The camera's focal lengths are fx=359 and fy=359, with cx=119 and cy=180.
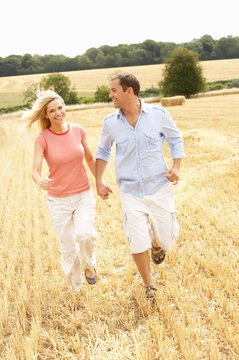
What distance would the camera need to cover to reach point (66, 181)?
3434 mm

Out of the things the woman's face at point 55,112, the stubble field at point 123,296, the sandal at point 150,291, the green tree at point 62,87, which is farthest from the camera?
the green tree at point 62,87

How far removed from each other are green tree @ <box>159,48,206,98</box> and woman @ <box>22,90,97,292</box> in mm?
38242

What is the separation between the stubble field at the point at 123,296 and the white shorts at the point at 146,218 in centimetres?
50

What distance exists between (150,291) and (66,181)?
1.28 metres

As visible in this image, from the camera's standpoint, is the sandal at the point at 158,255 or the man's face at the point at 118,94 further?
the sandal at the point at 158,255

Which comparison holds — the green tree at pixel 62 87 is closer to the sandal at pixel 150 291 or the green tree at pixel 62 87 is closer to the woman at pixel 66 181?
the woman at pixel 66 181

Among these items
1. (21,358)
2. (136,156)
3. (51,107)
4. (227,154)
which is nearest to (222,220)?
(136,156)

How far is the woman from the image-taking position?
3.38m

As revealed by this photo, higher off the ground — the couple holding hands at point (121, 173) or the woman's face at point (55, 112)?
the woman's face at point (55, 112)

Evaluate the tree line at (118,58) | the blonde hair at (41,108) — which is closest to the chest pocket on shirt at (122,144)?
the blonde hair at (41,108)

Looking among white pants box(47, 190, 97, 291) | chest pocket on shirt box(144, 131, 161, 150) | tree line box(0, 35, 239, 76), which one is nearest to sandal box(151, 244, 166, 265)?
white pants box(47, 190, 97, 291)

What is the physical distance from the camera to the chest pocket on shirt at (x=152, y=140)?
3.17 metres

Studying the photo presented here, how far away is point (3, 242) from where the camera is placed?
5.10 meters

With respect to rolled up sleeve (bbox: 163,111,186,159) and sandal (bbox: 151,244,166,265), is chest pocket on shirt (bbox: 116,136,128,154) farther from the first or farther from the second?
sandal (bbox: 151,244,166,265)
